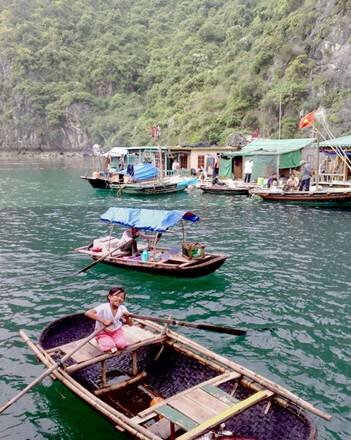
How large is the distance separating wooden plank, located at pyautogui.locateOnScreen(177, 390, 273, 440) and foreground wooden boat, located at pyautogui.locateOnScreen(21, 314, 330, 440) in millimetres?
14

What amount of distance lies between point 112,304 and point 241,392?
3.05 m

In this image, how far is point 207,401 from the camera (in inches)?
282

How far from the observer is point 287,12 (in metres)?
70.9

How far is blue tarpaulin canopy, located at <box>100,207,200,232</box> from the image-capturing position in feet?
53.6

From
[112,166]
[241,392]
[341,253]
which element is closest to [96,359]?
[241,392]

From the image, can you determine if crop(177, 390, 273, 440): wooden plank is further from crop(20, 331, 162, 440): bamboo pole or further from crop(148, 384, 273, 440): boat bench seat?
crop(20, 331, 162, 440): bamboo pole

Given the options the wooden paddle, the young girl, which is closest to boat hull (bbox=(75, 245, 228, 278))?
the wooden paddle

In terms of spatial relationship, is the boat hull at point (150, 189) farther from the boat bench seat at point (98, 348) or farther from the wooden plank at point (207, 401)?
the wooden plank at point (207, 401)

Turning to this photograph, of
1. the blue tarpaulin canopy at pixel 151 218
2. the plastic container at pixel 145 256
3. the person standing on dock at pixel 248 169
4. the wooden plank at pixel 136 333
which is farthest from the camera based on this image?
the person standing on dock at pixel 248 169

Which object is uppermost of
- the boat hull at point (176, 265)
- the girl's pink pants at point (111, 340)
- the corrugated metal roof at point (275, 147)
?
the corrugated metal roof at point (275, 147)

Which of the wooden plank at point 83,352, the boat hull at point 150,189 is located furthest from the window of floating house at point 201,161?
the wooden plank at point 83,352

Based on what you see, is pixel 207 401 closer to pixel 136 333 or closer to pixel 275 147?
pixel 136 333

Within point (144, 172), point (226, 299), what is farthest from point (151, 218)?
point (144, 172)

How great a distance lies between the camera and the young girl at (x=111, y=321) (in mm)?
8953
